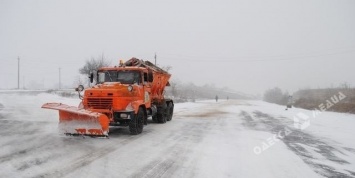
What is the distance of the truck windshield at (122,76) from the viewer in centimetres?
1230

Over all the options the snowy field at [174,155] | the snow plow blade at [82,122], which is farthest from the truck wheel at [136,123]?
the snow plow blade at [82,122]

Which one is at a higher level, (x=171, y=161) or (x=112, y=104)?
(x=112, y=104)

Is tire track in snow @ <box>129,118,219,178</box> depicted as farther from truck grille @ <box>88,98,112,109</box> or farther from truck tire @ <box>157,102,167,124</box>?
truck tire @ <box>157,102,167,124</box>

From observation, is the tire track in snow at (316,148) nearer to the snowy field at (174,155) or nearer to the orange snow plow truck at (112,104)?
the snowy field at (174,155)

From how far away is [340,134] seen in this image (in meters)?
12.3

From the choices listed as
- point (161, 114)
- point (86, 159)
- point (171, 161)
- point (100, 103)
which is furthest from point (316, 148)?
point (161, 114)

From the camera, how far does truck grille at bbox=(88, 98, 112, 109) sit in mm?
A: 10680

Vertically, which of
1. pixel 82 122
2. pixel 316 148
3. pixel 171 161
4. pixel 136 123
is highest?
pixel 82 122

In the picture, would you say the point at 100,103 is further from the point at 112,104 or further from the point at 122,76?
the point at 122,76

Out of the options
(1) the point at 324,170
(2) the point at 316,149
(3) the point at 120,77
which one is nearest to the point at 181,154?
(1) the point at 324,170

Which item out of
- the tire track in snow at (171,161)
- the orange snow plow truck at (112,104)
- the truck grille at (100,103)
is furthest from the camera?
the truck grille at (100,103)

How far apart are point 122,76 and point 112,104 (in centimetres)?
200

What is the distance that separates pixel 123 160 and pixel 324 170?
4162 mm

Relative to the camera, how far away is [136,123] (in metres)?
11.1
